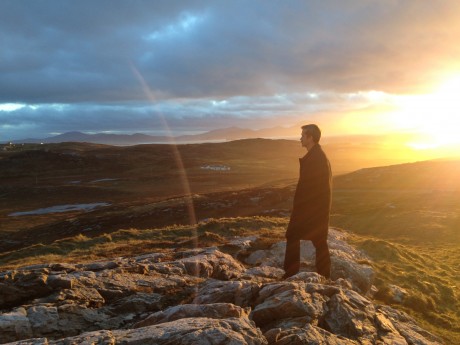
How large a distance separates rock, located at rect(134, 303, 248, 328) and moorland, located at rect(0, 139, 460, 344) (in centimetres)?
609

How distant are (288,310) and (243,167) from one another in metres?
130

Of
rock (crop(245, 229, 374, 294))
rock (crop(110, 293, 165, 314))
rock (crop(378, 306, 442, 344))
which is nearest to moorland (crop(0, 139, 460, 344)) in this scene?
rock (crop(245, 229, 374, 294))

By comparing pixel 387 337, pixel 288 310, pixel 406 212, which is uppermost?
pixel 288 310

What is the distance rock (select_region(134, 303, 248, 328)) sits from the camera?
709cm

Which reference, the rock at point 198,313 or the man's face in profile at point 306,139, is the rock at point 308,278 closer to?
the rock at point 198,313

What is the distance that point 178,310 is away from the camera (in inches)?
290

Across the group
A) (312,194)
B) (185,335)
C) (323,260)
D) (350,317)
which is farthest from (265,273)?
(185,335)

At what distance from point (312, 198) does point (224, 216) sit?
3356cm

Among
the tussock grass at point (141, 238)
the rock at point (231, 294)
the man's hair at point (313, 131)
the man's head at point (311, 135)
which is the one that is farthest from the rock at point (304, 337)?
the tussock grass at point (141, 238)

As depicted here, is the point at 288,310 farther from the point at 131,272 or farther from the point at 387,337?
the point at 131,272

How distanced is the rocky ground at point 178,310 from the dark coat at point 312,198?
106 centimetres

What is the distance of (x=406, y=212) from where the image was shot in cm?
3666

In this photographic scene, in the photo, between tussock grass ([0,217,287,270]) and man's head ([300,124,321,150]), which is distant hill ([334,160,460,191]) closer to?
tussock grass ([0,217,287,270])

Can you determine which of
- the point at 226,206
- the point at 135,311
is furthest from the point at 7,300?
the point at 226,206
